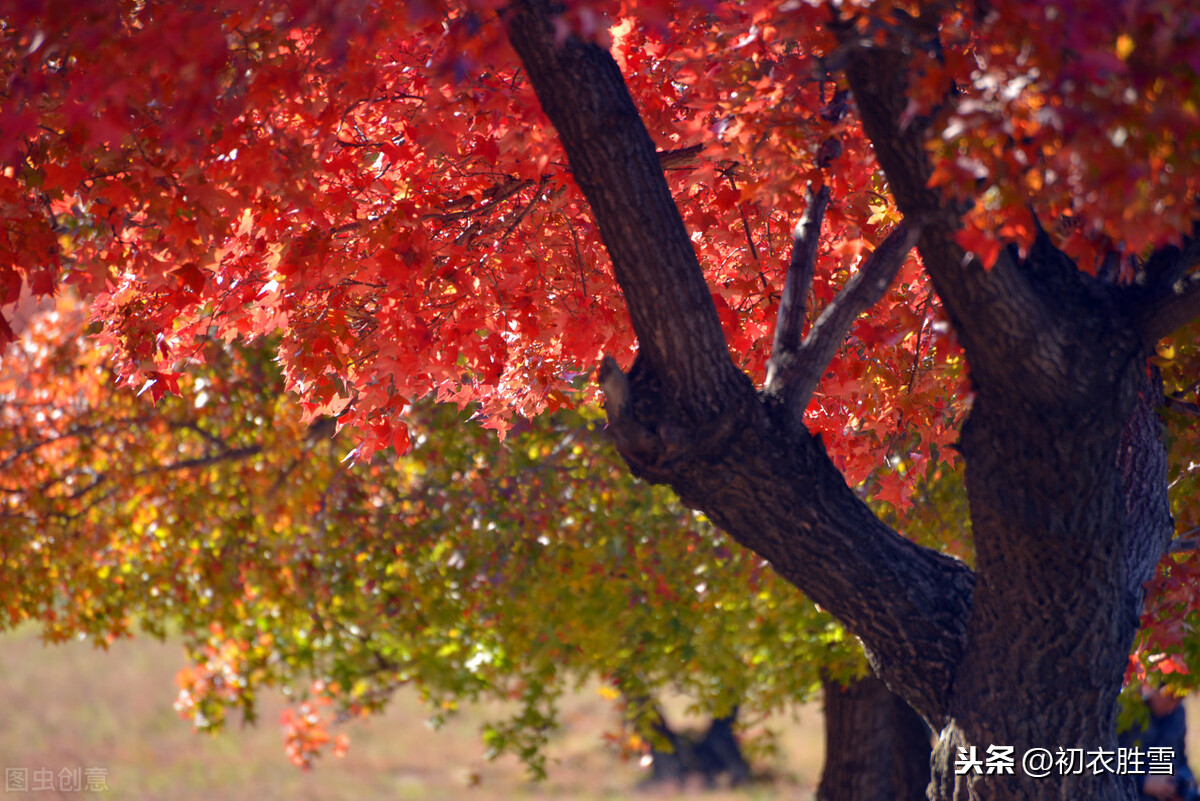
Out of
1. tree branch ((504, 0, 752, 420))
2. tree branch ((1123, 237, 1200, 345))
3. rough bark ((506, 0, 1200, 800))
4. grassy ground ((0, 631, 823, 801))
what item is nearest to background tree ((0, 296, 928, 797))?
rough bark ((506, 0, 1200, 800))

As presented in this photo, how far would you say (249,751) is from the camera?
1744 centimetres

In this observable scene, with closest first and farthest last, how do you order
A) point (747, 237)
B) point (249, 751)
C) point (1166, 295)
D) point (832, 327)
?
point (1166, 295), point (832, 327), point (747, 237), point (249, 751)

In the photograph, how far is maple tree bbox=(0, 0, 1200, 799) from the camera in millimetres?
2691

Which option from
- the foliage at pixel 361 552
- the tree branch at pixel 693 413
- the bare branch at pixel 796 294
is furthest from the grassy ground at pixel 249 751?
the bare branch at pixel 796 294

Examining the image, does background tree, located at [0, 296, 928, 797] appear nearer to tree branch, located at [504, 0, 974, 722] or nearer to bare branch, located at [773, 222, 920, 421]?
tree branch, located at [504, 0, 974, 722]

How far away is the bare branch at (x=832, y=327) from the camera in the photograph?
3.80 m

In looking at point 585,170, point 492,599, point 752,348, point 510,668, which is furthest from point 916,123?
point 510,668

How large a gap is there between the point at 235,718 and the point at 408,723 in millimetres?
3287

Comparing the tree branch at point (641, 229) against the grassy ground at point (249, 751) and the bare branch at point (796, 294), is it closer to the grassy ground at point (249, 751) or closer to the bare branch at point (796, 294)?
the bare branch at point (796, 294)

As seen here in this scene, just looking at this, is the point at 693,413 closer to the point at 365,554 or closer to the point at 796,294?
the point at 796,294

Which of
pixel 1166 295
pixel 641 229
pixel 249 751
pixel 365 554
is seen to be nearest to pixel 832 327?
pixel 641 229

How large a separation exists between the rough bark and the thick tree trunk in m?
4.53

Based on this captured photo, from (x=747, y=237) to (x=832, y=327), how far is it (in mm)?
949

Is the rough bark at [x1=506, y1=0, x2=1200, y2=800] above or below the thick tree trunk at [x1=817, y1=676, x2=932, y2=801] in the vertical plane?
above
